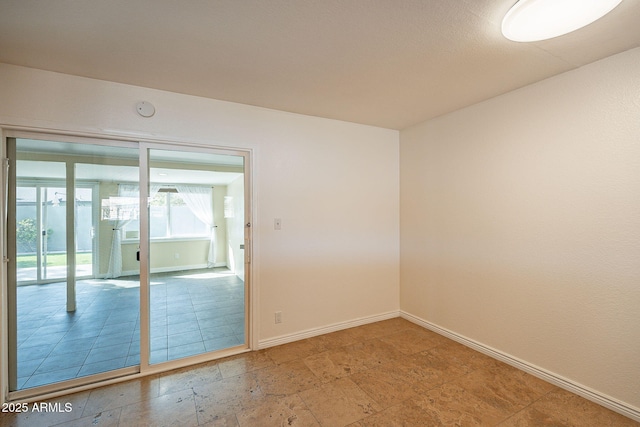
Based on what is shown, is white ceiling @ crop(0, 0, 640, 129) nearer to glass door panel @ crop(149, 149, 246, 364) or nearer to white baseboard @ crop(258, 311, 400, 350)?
glass door panel @ crop(149, 149, 246, 364)

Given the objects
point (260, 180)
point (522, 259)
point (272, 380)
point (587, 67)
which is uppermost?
point (587, 67)

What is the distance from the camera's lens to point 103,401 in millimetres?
2068

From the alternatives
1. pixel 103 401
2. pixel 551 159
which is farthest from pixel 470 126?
pixel 103 401

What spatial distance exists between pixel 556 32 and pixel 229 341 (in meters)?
3.56

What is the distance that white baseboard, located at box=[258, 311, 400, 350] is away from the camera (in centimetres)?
292

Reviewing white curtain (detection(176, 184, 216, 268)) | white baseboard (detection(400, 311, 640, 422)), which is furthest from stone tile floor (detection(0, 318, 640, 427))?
white curtain (detection(176, 184, 216, 268))

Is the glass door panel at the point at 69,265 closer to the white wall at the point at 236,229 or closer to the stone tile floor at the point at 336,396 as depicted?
the stone tile floor at the point at 336,396

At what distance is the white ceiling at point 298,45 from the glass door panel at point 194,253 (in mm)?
769

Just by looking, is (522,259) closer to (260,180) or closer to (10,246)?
(260,180)

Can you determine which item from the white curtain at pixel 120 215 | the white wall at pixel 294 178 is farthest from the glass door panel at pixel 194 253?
the white wall at pixel 294 178

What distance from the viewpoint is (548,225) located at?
2293mm

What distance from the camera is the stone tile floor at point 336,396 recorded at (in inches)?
73.8

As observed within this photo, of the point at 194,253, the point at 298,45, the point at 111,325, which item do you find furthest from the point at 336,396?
the point at 298,45

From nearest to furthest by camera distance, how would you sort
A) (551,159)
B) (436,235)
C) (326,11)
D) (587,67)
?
(326,11) → (587,67) → (551,159) → (436,235)
